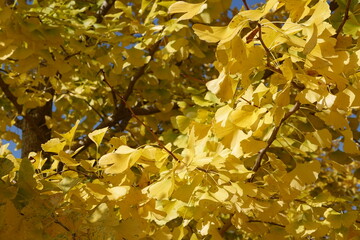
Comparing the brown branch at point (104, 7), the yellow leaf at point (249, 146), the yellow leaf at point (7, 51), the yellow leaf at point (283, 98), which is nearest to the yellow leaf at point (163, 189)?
the yellow leaf at point (249, 146)

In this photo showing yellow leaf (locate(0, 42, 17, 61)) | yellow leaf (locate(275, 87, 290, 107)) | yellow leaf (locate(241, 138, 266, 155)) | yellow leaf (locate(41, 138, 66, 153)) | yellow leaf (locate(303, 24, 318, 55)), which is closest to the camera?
yellow leaf (locate(303, 24, 318, 55))

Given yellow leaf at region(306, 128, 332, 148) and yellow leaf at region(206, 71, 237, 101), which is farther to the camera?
yellow leaf at region(306, 128, 332, 148)

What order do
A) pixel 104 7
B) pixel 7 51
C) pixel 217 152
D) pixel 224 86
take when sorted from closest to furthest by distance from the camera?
pixel 224 86
pixel 217 152
pixel 7 51
pixel 104 7

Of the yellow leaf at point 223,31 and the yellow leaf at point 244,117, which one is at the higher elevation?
the yellow leaf at point 223,31

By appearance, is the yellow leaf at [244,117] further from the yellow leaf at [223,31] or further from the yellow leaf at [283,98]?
the yellow leaf at [223,31]

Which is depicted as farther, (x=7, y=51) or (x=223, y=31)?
(x=7, y=51)

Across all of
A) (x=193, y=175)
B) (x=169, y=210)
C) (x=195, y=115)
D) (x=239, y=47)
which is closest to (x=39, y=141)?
(x=195, y=115)

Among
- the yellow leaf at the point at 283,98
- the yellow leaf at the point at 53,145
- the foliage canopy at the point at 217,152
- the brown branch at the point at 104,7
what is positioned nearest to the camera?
the foliage canopy at the point at 217,152

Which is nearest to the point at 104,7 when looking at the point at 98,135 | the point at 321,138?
the point at 98,135

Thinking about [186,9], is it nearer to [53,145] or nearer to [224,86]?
[224,86]

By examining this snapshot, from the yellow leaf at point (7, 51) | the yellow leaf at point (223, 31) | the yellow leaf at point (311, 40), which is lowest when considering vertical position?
the yellow leaf at point (7, 51)

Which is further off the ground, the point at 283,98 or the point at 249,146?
the point at 283,98

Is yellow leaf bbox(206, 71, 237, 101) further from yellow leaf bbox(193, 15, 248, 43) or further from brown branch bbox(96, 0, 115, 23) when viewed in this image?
brown branch bbox(96, 0, 115, 23)

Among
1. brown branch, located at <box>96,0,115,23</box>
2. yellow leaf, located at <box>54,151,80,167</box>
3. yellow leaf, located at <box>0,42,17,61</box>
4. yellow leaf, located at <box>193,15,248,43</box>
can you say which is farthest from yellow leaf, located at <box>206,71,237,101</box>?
brown branch, located at <box>96,0,115,23</box>
